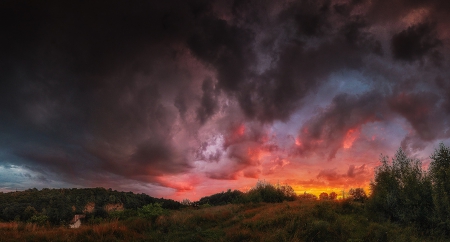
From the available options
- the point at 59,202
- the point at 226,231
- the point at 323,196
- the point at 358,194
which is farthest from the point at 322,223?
the point at 59,202

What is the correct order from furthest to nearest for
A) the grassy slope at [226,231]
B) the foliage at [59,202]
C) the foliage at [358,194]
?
the foliage at [59,202] → the foliage at [358,194] → the grassy slope at [226,231]

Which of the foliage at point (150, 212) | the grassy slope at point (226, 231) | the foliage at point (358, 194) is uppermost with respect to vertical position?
the foliage at point (358, 194)

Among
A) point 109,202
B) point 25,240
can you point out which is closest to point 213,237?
point 25,240

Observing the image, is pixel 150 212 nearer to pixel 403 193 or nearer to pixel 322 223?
pixel 322 223

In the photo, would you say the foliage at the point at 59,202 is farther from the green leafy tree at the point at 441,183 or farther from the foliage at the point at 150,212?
the green leafy tree at the point at 441,183

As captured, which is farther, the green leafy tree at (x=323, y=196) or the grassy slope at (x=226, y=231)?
the green leafy tree at (x=323, y=196)

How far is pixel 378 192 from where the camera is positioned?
1018 inches

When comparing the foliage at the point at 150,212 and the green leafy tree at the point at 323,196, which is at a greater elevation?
the green leafy tree at the point at 323,196

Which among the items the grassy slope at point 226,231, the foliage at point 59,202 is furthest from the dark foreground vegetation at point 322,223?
the foliage at point 59,202

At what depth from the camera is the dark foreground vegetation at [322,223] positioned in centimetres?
1559

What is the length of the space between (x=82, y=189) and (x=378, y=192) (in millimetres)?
63088

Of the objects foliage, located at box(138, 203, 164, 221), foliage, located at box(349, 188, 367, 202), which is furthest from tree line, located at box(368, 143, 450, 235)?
foliage, located at box(138, 203, 164, 221)

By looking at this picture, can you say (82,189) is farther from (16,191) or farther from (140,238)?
(140,238)

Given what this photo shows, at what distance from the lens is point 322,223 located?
17047mm
